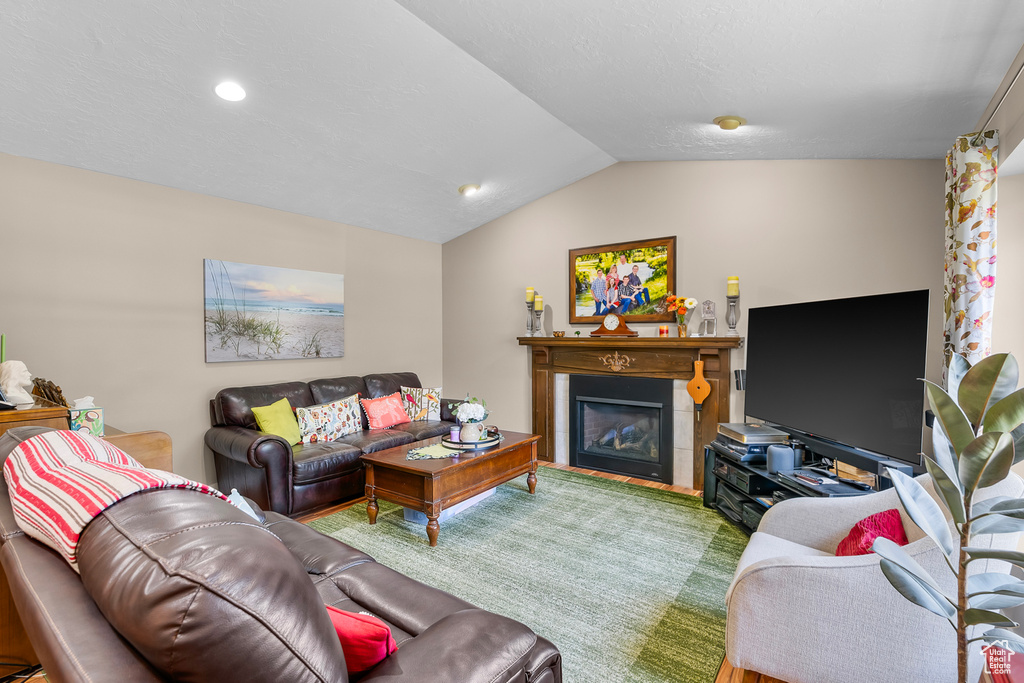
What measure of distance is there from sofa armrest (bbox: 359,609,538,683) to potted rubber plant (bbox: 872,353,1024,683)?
0.80 metres

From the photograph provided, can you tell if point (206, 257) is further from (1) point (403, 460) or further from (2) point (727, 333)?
(2) point (727, 333)

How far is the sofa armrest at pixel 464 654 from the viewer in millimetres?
978

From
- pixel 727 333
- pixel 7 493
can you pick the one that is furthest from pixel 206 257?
pixel 727 333

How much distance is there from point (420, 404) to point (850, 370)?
3.55 metres

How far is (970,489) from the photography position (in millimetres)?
968

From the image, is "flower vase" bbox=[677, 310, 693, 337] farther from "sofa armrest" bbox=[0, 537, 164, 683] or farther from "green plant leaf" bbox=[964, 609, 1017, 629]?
"sofa armrest" bbox=[0, 537, 164, 683]

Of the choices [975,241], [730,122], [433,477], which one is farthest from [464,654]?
[730,122]

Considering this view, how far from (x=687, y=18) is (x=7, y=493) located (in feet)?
8.95

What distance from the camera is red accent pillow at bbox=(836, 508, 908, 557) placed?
1.68 m

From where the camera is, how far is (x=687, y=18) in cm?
205

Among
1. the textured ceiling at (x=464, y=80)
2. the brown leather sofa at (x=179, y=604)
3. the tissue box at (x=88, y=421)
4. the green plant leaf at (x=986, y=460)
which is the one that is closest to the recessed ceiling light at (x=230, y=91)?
the textured ceiling at (x=464, y=80)

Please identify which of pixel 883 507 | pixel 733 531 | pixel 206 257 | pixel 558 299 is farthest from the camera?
pixel 558 299

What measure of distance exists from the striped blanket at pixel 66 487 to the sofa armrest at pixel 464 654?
0.50m

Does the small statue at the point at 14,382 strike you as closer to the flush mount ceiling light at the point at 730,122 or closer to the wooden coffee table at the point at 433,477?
the wooden coffee table at the point at 433,477
